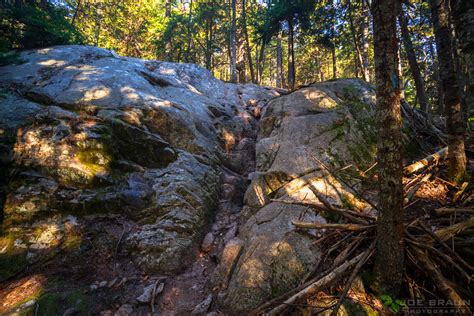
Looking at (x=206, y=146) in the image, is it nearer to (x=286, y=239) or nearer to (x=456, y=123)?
(x=286, y=239)

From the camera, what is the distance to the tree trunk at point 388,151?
2.58 meters

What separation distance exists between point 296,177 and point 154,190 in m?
3.48

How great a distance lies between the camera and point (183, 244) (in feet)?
16.9

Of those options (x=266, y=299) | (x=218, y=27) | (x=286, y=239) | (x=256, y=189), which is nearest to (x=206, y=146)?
(x=256, y=189)

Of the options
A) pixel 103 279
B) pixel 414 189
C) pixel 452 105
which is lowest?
pixel 103 279

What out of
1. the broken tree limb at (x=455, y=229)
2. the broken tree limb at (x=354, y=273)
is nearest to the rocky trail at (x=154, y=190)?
the broken tree limb at (x=354, y=273)

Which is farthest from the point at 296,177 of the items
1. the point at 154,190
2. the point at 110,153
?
the point at 110,153

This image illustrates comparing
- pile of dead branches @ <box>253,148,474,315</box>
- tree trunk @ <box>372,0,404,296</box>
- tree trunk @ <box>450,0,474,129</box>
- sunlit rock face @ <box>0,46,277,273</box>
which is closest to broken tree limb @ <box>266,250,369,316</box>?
pile of dead branches @ <box>253,148,474,315</box>

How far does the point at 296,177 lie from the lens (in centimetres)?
540

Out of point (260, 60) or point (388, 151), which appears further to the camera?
point (260, 60)

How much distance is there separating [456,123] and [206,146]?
606 centimetres

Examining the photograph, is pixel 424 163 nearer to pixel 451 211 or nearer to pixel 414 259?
pixel 451 211

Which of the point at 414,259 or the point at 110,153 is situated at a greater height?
the point at 110,153

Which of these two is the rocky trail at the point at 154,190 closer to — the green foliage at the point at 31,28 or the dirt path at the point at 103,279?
the dirt path at the point at 103,279
